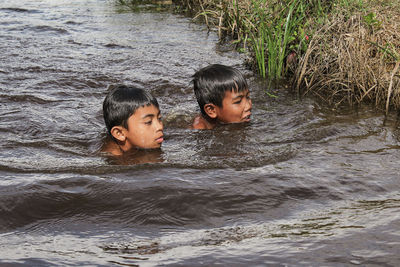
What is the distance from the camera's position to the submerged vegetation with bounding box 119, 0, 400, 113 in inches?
227

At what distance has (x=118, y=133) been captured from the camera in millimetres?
4965

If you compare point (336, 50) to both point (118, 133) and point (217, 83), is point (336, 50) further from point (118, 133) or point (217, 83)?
point (118, 133)

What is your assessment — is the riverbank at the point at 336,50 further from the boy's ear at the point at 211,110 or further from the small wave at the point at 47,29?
the small wave at the point at 47,29

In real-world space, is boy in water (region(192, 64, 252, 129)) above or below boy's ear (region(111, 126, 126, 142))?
above

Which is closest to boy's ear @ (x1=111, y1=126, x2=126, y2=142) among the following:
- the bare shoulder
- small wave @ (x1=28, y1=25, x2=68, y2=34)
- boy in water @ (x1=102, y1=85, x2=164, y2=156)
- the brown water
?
boy in water @ (x1=102, y1=85, x2=164, y2=156)

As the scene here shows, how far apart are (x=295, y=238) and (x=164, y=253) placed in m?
0.73

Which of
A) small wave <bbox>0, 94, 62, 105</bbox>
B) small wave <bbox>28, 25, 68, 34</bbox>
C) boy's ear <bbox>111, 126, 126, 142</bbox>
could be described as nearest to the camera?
boy's ear <bbox>111, 126, 126, 142</bbox>

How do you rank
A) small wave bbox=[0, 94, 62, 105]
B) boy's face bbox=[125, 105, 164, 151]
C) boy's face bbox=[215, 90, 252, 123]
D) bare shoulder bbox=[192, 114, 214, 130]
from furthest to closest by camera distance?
1. small wave bbox=[0, 94, 62, 105]
2. bare shoulder bbox=[192, 114, 214, 130]
3. boy's face bbox=[215, 90, 252, 123]
4. boy's face bbox=[125, 105, 164, 151]

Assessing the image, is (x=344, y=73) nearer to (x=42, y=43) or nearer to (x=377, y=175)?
(x=377, y=175)

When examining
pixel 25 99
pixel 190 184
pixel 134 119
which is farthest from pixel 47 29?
pixel 190 184

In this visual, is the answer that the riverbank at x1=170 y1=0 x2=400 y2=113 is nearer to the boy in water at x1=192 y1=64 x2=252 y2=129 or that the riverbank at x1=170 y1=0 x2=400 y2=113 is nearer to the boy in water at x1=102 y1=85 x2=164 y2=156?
the boy in water at x1=192 y1=64 x2=252 y2=129

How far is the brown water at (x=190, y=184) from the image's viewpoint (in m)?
2.77

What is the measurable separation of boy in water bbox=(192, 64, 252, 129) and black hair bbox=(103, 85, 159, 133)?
3.18ft

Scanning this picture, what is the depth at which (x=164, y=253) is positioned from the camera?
274cm
